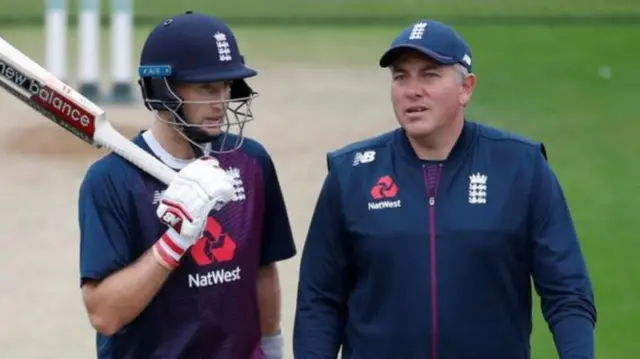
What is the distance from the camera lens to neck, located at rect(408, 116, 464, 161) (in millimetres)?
4500

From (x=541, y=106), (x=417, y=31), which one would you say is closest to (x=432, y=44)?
(x=417, y=31)

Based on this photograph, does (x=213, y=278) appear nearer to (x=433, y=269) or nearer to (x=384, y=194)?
(x=384, y=194)

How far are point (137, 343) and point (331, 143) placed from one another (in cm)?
984

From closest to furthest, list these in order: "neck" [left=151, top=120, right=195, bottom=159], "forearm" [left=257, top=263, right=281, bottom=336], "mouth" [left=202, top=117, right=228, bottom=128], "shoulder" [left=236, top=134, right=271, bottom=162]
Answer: "mouth" [left=202, top=117, right=228, bottom=128] < "neck" [left=151, top=120, right=195, bottom=159] < "shoulder" [left=236, top=134, right=271, bottom=162] < "forearm" [left=257, top=263, right=281, bottom=336]

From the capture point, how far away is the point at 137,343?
4.67 meters

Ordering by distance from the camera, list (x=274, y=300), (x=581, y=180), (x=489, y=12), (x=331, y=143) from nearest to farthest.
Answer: (x=274, y=300)
(x=581, y=180)
(x=331, y=143)
(x=489, y=12)

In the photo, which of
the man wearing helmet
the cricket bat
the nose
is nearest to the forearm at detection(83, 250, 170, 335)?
the man wearing helmet

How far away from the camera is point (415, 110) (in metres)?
4.45

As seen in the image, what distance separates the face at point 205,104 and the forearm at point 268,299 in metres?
0.62

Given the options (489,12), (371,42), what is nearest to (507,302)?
(371,42)

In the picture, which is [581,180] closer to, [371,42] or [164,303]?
[164,303]

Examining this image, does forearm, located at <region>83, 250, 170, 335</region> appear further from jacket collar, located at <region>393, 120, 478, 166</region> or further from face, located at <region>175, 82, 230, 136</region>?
jacket collar, located at <region>393, 120, 478, 166</region>

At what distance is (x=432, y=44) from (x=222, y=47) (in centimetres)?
74

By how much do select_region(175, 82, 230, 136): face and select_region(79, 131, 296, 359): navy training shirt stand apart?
0.62 ft
